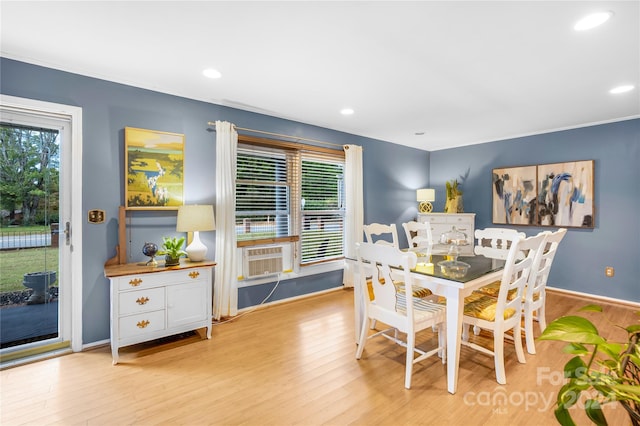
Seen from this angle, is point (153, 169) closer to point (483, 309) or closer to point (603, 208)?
point (483, 309)

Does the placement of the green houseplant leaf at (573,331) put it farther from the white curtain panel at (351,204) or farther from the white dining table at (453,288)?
the white curtain panel at (351,204)

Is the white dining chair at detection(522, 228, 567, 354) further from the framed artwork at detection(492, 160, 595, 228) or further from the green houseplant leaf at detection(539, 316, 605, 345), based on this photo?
the framed artwork at detection(492, 160, 595, 228)

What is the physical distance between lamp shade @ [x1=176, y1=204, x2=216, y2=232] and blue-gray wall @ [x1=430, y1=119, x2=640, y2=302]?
15.6ft

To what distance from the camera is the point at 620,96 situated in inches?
126

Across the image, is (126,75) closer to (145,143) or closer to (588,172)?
(145,143)

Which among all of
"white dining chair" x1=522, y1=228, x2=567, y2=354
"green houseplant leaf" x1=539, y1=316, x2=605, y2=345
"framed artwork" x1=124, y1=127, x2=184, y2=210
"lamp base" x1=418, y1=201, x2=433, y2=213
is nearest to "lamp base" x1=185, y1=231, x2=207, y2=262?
"framed artwork" x1=124, y1=127, x2=184, y2=210

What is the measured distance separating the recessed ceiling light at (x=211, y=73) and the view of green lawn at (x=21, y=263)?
81.0 inches

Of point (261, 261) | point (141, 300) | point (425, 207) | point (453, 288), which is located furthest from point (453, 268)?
point (425, 207)

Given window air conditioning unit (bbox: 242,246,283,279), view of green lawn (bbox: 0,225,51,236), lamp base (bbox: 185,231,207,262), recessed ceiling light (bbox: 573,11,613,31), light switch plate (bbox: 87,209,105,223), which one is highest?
recessed ceiling light (bbox: 573,11,613,31)

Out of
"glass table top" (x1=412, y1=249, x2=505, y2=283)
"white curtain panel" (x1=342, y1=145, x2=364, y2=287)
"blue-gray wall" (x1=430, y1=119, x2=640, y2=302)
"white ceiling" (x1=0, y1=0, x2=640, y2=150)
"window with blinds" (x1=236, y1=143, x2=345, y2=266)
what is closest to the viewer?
"white ceiling" (x1=0, y1=0, x2=640, y2=150)

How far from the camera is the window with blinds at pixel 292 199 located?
12.0 ft

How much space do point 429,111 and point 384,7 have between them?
7.04 feet

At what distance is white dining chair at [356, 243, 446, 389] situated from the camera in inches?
80.9

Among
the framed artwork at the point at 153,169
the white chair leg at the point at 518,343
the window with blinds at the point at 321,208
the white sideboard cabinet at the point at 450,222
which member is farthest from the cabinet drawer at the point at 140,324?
the white sideboard cabinet at the point at 450,222
